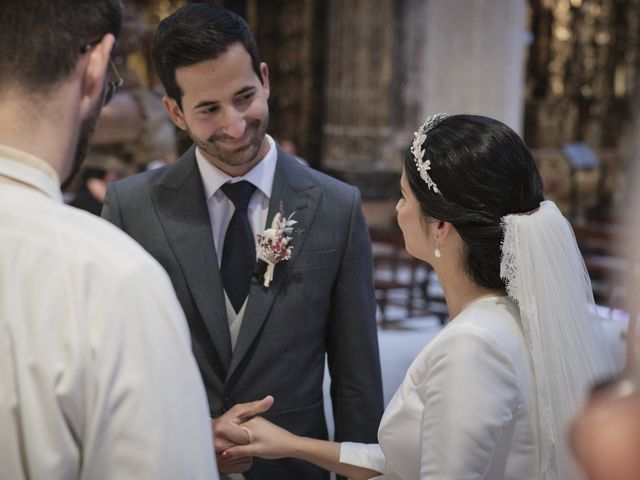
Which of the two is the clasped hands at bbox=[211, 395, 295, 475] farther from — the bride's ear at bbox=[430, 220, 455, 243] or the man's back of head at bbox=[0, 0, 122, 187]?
the man's back of head at bbox=[0, 0, 122, 187]

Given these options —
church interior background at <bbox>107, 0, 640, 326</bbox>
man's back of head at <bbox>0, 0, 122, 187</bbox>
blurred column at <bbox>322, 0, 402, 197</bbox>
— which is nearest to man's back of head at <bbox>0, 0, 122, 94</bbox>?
man's back of head at <bbox>0, 0, 122, 187</bbox>

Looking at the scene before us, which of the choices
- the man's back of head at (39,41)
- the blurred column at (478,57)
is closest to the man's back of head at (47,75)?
the man's back of head at (39,41)

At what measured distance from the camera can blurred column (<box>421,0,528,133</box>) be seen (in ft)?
35.7

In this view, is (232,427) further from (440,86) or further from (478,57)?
(440,86)

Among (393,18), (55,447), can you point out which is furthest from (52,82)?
(393,18)

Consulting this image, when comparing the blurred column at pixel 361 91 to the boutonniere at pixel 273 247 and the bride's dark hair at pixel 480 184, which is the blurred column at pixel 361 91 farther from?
the bride's dark hair at pixel 480 184

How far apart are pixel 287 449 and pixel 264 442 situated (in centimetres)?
6

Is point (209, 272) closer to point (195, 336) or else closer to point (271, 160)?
point (195, 336)

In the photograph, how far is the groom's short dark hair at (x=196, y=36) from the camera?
247 centimetres

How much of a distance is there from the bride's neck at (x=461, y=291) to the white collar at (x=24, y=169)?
1165 millimetres

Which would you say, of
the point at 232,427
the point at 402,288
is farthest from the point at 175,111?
the point at 402,288

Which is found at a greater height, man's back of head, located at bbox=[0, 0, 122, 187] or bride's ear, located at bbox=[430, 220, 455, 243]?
man's back of head, located at bbox=[0, 0, 122, 187]

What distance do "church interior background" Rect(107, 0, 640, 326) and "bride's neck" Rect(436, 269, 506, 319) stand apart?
260 inches

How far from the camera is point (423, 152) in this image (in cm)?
220
